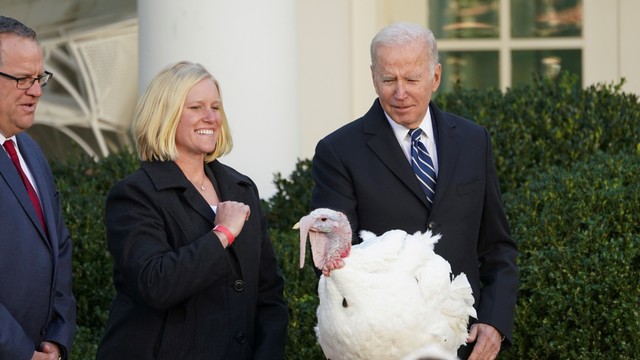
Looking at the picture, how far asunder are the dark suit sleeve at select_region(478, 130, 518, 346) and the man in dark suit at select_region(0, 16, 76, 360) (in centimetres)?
165

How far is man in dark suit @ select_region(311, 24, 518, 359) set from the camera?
14.2ft

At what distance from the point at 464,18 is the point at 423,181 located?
5502 mm

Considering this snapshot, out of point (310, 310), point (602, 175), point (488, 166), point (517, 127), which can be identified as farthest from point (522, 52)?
point (488, 166)

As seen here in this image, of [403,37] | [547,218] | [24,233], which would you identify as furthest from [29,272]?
[547,218]

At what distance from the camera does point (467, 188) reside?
443 centimetres

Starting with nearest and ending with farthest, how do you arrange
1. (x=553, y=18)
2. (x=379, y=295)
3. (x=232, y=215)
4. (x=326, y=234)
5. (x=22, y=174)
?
(x=379, y=295), (x=326, y=234), (x=232, y=215), (x=22, y=174), (x=553, y=18)

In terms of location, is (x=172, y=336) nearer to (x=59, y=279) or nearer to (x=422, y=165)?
(x=59, y=279)

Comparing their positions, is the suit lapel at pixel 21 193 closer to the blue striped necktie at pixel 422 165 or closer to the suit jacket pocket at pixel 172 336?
the suit jacket pocket at pixel 172 336

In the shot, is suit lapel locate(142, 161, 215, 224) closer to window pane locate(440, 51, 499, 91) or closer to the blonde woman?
the blonde woman

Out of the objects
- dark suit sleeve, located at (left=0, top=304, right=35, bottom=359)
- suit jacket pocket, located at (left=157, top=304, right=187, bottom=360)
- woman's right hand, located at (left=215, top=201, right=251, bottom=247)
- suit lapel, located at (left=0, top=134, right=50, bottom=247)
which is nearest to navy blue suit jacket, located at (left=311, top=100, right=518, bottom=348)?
woman's right hand, located at (left=215, top=201, right=251, bottom=247)

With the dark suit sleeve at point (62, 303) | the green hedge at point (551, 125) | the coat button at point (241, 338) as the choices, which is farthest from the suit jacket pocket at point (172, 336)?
the green hedge at point (551, 125)

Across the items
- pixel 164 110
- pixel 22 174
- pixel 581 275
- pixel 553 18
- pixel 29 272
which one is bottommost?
pixel 581 275

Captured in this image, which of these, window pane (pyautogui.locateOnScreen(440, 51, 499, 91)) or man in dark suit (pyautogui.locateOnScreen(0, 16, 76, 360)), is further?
window pane (pyautogui.locateOnScreen(440, 51, 499, 91))

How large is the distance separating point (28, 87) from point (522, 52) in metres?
5.90
